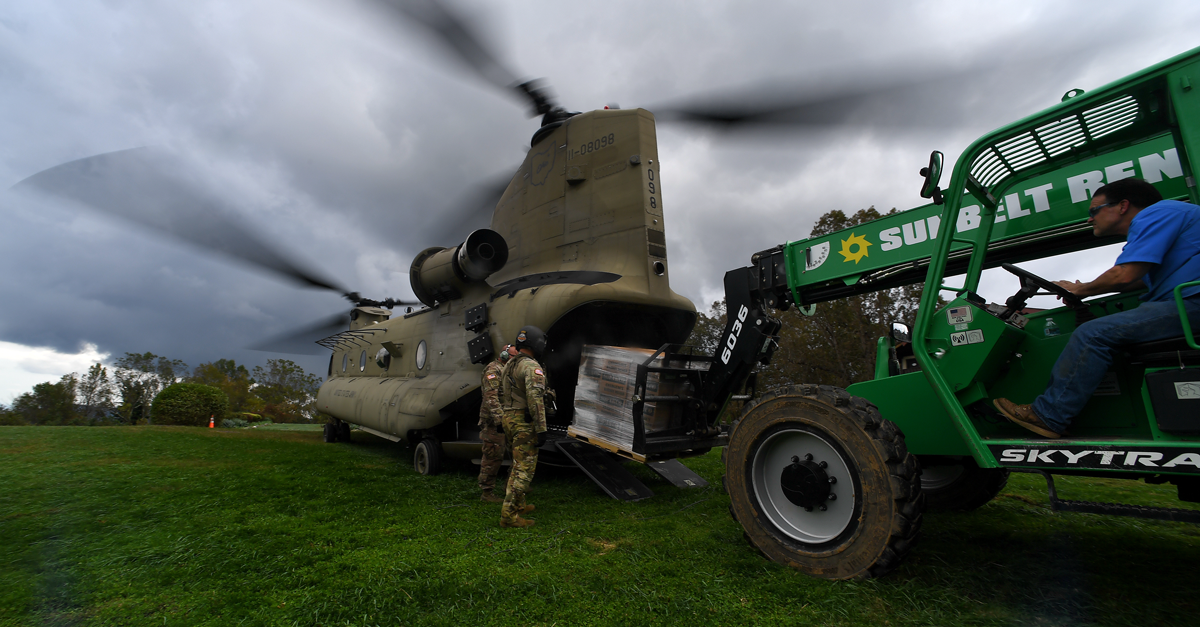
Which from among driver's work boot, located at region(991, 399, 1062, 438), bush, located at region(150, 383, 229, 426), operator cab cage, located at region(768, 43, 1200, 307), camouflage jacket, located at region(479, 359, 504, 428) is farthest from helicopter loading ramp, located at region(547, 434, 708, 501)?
bush, located at region(150, 383, 229, 426)

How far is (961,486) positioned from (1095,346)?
8.47ft

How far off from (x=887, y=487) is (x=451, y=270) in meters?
6.65

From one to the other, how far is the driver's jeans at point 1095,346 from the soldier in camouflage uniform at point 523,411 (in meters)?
3.78

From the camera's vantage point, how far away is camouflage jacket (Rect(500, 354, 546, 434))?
505 cm

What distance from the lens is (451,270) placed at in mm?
8008

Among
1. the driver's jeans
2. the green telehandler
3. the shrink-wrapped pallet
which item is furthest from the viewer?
the shrink-wrapped pallet

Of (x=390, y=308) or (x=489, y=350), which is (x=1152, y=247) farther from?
(x=390, y=308)

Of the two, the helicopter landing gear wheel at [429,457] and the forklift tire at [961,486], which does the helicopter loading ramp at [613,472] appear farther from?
the forklift tire at [961,486]

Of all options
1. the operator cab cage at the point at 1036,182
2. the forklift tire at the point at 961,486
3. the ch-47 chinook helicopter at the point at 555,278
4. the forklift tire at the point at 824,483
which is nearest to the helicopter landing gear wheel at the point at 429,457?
the ch-47 chinook helicopter at the point at 555,278

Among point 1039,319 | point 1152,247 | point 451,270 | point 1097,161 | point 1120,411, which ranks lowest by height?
point 1120,411

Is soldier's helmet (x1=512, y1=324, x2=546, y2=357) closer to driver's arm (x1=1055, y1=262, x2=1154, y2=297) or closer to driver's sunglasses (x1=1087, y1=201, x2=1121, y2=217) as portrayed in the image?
driver's arm (x1=1055, y1=262, x2=1154, y2=297)

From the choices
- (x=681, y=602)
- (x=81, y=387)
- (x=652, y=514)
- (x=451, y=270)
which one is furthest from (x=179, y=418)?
(x=81, y=387)

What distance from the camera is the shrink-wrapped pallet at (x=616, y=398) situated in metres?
4.97

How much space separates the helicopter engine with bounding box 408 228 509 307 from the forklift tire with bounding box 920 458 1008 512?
227 inches
